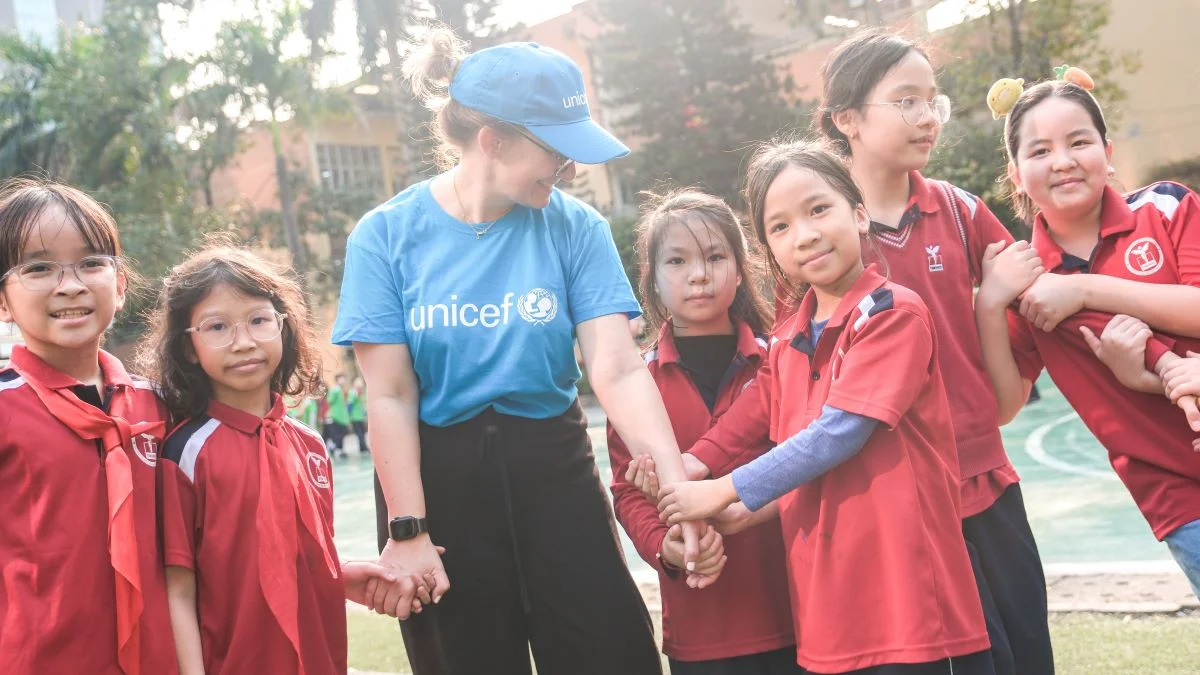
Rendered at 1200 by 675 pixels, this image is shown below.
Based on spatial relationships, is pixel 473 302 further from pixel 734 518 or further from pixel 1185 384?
pixel 1185 384

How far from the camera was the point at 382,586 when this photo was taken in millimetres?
2570

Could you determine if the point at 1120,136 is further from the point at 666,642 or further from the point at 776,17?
the point at 666,642

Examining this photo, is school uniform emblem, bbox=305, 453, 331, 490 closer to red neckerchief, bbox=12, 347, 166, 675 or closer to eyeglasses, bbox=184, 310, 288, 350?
eyeglasses, bbox=184, 310, 288, 350

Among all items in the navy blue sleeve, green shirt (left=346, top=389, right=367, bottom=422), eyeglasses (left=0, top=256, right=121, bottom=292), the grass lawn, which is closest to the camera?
the navy blue sleeve

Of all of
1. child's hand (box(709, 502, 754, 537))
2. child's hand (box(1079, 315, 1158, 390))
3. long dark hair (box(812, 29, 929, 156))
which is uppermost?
long dark hair (box(812, 29, 929, 156))

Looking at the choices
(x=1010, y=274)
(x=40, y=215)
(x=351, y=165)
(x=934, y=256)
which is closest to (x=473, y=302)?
(x=40, y=215)

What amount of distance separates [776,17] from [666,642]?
2883 cm

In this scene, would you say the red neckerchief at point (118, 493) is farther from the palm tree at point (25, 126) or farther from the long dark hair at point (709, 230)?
the palm tree at point (25, 126)

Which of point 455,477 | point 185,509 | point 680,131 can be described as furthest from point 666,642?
point 680,131

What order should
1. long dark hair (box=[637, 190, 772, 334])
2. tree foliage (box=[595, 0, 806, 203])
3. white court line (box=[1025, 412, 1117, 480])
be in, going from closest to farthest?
long dark hair (box=[637, 190, 772, 334]) < white court line (box=[1025, 412, 1117, 480]) < tree foliage (box=[595, 0, 806, 203])

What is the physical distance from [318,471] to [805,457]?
4.08 ft

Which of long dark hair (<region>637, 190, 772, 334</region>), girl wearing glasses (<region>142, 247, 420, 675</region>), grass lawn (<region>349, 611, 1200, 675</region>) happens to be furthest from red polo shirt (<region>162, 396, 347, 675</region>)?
grass lawn (<region>349, 611, 1200, 675</region>)

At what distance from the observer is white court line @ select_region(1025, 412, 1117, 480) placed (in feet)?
28.7

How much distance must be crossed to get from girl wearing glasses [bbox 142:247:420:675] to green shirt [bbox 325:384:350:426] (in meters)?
18.3
